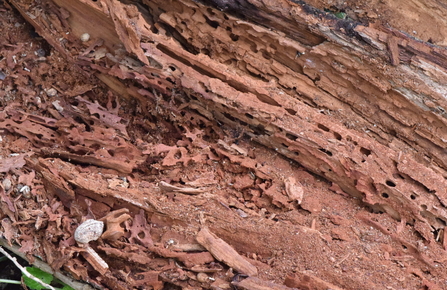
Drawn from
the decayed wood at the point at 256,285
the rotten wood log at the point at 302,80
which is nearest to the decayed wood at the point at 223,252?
the decayed wood at the point at 256,285

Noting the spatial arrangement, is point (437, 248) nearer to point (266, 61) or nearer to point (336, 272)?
point (336, 272)

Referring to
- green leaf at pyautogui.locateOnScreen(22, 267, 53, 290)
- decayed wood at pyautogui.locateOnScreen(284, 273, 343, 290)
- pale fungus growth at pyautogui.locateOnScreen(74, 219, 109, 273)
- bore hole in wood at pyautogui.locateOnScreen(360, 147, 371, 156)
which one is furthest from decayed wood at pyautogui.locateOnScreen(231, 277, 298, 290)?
green leaf at pyautogui.locateOnScreen(22, 267, 53, 290)

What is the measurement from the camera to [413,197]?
4160mm

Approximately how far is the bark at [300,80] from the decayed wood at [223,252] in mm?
880

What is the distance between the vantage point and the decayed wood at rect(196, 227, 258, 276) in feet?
12.2

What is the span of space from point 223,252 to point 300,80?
6.78ft

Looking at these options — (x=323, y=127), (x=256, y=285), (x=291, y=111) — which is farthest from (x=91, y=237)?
(x=323, y=127)

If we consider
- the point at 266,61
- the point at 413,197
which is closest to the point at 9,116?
the point at 266,61

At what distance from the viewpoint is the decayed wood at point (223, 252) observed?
3719 mm

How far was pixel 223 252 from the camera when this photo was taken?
379 centimetres

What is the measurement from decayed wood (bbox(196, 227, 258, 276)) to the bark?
34.7 inches

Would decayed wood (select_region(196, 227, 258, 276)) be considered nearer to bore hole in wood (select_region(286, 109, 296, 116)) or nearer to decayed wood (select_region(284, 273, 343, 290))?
decayed wood (select_region(284, 273, 343, 290))

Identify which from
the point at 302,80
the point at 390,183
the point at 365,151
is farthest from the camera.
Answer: the point at 302,80

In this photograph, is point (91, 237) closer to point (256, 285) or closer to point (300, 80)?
point (256, 285)
